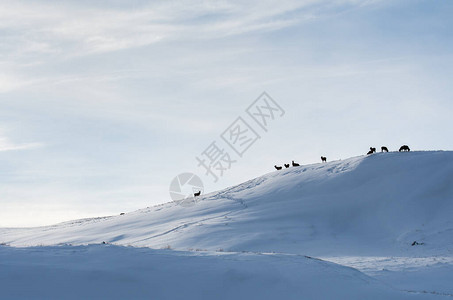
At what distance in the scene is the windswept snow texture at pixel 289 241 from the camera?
13.9m

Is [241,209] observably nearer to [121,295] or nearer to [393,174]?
[393,174]

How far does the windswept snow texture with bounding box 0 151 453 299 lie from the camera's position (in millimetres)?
13922

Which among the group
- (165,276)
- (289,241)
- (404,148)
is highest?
(404,148)

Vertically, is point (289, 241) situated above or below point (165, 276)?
below

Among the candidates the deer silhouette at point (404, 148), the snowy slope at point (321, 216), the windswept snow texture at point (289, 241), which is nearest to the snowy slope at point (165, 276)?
the windswept snow texture at point (289, 241)

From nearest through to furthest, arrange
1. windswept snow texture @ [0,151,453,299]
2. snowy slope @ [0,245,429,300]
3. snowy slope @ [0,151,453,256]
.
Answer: snowy slope @ [0,245,429,300] < windswept snow texture @ [0,151,453,299] < snowy slope @ [0,151,453,256]

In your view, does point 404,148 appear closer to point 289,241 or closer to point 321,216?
point 321,216

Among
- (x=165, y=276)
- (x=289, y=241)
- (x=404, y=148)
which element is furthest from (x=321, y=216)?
(x=165, y=276)

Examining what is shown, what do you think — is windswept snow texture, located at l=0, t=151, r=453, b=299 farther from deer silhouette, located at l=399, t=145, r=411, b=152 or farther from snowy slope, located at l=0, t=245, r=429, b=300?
deer silhouette, located at l=399, t=145, r=411, b=152

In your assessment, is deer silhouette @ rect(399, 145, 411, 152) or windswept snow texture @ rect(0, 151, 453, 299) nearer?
windswept snow texture @ rect(0, 151, 453, 299)

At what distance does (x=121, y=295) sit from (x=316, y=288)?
211 inches

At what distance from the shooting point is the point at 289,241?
108ft

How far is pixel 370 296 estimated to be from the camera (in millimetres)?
14711

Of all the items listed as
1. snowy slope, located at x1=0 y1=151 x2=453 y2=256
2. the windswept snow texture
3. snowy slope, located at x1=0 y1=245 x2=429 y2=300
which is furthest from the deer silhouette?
snowy slope, located at x1=0 y1=245 x2=429 y2=300
